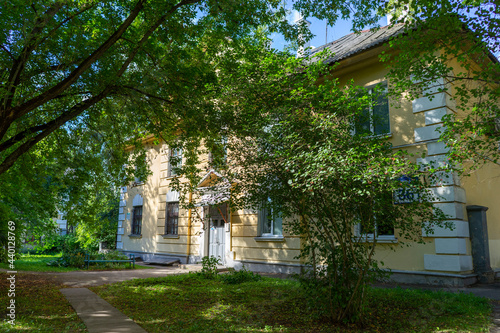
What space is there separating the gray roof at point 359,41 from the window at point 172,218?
32.3 feet

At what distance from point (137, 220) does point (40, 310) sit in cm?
1378

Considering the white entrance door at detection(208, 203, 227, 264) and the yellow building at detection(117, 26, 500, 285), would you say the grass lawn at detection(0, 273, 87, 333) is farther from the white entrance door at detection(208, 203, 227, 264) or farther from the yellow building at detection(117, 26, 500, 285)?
the white entrance door at detection(208, 203, 227, 264)

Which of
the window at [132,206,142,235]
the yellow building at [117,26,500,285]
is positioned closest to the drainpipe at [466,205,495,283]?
the yellow building at [117,26,500,285]

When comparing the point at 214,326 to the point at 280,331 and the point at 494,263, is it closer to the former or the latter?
the point at 280,331

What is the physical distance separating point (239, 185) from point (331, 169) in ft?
7.94

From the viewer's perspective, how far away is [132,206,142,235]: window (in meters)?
20.3

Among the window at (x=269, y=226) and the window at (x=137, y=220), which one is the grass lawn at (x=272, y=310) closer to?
the window at (x=269, y=226)

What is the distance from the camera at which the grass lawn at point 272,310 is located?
559cm

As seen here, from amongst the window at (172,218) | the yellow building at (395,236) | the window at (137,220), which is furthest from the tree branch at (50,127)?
the window at (137,220)

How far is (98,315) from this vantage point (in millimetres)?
6406

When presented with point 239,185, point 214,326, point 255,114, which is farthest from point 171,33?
point 214,326

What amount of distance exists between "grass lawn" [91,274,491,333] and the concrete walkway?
0.19 metres

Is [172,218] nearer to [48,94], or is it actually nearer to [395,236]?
[395,236]

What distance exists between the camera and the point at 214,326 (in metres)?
5.74
